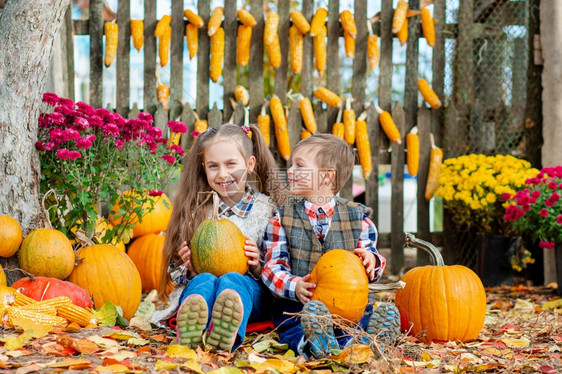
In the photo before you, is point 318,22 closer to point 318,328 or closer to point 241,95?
point 241,95

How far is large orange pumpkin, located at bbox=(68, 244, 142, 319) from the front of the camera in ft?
10.2

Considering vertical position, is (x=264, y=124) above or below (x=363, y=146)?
above

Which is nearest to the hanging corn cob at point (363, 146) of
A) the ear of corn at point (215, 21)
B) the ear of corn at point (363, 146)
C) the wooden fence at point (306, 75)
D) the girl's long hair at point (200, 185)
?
the ear of corn at point (363, 146)

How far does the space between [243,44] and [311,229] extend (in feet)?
8.61

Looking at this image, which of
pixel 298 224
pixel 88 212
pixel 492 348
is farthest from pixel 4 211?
pixel 492 348

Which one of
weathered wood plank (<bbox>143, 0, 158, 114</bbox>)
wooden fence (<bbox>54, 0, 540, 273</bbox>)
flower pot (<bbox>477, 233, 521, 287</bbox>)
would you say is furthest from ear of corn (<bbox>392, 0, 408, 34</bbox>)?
weathered wood plank (<bbox>143, 0, 158, 114</bbox>)

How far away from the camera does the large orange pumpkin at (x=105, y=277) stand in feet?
10.2

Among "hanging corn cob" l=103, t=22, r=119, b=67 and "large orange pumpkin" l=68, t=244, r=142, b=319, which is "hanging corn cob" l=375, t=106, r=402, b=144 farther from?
"large orange pumpkin" l=68, t=244, r=142, b=319

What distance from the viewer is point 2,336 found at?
2391mm

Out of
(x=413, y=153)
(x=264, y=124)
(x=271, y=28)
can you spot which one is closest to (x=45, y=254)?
(x=264, y=124)

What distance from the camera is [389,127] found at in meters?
4.96

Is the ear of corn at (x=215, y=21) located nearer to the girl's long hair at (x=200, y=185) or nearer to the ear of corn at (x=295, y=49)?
the ear of corn at (x=295, y=49)

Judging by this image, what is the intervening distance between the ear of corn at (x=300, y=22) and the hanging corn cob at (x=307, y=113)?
0.58 metres

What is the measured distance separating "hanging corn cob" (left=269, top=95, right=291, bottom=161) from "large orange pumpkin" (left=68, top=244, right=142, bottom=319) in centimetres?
202
